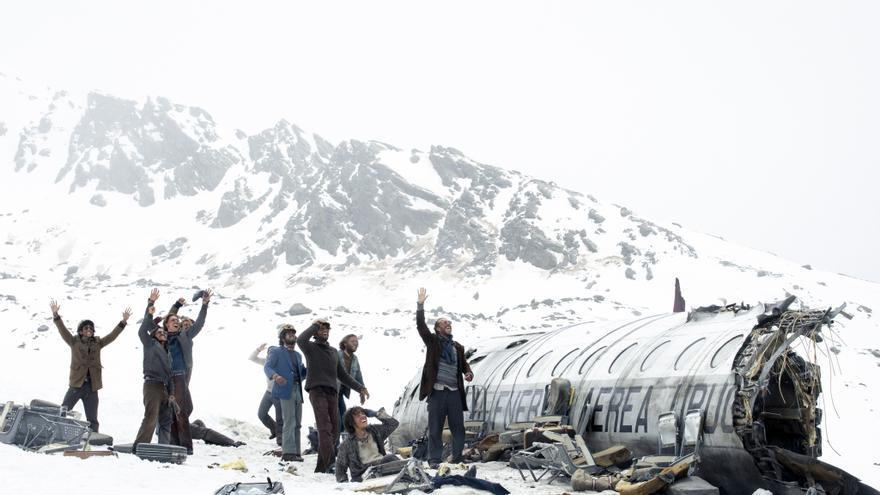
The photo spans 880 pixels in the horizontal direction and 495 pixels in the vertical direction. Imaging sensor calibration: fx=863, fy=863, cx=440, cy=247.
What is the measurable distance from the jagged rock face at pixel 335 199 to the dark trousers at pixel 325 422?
190ft

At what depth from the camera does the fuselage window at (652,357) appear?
1130 cm

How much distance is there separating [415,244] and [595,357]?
3026 inches

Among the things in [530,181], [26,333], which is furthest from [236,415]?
[530,181]

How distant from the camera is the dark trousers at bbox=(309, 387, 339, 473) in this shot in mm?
11781

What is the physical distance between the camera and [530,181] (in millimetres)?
95812

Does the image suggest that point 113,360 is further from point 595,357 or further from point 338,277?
point 338,277

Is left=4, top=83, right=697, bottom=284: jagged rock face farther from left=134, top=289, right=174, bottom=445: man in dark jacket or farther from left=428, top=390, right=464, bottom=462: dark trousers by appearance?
left=134, top=289, right=174, bottom=445: man in dark jacket

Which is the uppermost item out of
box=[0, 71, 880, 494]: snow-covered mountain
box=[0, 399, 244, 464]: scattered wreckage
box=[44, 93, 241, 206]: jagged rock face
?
box=[44, 93, 241, 206]: jagged rock face

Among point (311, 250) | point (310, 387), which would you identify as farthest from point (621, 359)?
point (311, 250)

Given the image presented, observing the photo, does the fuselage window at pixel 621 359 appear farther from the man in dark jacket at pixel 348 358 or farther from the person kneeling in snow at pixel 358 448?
Result: the man in dark jacket at pixel 348 358

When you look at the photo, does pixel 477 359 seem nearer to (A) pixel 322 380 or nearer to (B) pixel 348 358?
(B) pixel 348 358

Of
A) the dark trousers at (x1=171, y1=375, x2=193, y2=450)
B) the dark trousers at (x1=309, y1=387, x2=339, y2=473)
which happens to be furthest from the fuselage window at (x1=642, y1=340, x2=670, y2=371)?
the dark trousers at (x1=171, y1=375, x2=193, y2=450)

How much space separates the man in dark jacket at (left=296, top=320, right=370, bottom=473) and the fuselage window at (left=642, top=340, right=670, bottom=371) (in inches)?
151

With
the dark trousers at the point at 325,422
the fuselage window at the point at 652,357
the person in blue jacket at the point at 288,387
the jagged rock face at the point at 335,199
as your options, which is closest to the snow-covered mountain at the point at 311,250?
the jagged rock face at the point at 335,199
